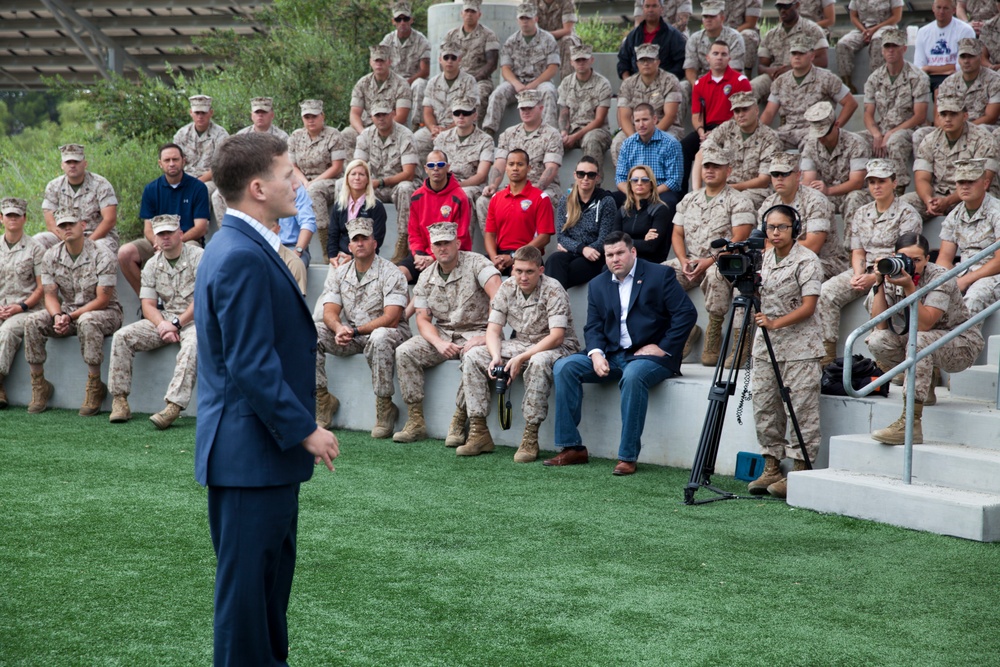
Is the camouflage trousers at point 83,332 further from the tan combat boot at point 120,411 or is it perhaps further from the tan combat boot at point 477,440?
the tan combat boot at point 477,440

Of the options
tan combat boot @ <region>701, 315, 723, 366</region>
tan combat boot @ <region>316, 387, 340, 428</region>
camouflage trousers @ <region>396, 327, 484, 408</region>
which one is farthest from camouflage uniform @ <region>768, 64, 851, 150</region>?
tan combat boot @ <region>316, 387, 340, 428</region>

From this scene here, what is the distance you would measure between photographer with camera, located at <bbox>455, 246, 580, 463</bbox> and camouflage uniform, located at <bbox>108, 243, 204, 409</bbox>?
8.20 ft

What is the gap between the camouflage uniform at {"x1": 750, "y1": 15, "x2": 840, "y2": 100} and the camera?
10.3 meters

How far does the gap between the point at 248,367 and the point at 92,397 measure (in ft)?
22.5

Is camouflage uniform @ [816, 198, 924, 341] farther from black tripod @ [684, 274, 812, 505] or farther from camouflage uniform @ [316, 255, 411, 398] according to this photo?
camouflage uniform @ [316, 255, 411, 398]

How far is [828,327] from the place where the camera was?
7691mm

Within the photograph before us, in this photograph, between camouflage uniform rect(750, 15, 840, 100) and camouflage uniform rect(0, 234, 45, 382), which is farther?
camouflage uniform rect(750, 15, 840, 100)

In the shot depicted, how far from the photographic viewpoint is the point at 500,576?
187 inches

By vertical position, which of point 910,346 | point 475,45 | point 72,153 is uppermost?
point 475,45

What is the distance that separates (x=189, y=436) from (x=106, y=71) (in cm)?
1452

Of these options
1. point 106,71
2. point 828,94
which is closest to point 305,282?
point 828,94

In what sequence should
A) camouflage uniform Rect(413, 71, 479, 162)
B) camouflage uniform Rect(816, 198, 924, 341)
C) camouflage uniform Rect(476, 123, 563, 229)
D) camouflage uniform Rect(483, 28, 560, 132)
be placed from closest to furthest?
camouflage uniform Rect(816, 198, 924, 341) < camouflage uniform Rect(476, 123, 563, 229) < camouflage uniform Rect(413, 71, 479, 162) < camouflage uniform Rect(483, 28, 560, 132)

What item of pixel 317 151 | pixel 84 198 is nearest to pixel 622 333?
pixel 317 151

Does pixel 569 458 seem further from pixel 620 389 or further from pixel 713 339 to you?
pixel 713 339
